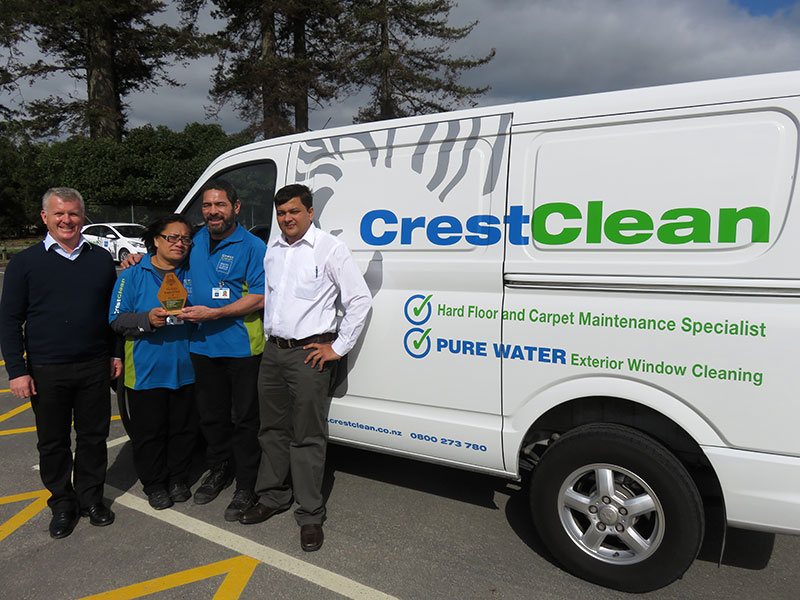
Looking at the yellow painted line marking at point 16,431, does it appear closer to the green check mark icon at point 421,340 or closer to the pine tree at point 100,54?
the green check mark icon at point 421,340

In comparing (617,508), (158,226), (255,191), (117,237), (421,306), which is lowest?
(617,508)

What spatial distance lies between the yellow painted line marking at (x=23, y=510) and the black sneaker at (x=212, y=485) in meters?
0.94

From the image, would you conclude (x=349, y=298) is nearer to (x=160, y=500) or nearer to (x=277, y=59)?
(x=160, y=500)

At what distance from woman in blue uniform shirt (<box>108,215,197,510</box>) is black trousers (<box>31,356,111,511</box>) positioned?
0.59 feet

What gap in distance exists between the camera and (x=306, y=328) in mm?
3010

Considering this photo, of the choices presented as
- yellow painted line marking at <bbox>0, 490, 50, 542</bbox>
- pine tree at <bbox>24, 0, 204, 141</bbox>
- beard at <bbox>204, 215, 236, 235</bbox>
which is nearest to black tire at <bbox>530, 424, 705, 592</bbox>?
beard at <bbox>204, 215, 236, 235</bbox>

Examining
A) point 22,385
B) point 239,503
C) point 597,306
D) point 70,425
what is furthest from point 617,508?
point 22,385

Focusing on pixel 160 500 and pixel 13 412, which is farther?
pixel 13 412

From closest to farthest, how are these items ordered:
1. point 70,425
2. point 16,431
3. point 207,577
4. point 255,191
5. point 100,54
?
1. point 207,577
2. point 70,425
3. point 255,191
4. point 16,431
5. point 100,54

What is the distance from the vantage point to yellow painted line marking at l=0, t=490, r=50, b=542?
3.25m

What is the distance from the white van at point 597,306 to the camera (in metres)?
2.29

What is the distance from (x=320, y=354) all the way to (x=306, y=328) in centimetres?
16

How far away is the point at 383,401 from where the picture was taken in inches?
124

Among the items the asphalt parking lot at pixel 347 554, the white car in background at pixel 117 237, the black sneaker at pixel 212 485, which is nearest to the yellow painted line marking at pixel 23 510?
the asphalt parking lot at pixel 347 554
